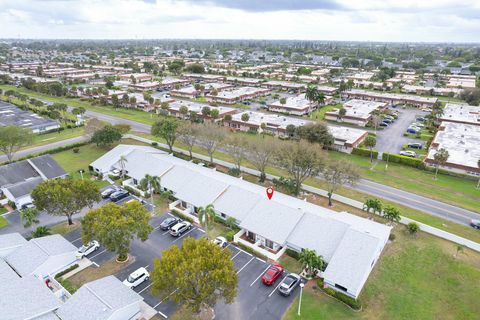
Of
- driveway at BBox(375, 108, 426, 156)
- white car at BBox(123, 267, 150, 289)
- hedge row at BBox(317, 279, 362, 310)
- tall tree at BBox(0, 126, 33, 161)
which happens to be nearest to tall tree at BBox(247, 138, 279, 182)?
hedge row at BBox(317, 279, 362, 310)

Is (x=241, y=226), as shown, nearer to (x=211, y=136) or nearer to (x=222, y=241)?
(x=222, y=241)

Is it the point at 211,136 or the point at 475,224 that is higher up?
the point at 211,136

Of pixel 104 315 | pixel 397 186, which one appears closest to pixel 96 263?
pixel 104 315

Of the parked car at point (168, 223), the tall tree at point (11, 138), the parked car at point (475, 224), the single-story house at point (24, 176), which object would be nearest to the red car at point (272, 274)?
the parked car at point (168, 223)

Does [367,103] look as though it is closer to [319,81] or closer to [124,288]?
[319,81]

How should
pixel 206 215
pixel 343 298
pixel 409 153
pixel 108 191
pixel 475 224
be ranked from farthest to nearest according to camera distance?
pixel 409 153 < pixel 108 191 < pixel 475 224 < pixel 206 215 < pixel 343 298

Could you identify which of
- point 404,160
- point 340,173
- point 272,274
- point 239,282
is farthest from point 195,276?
point 404,160
